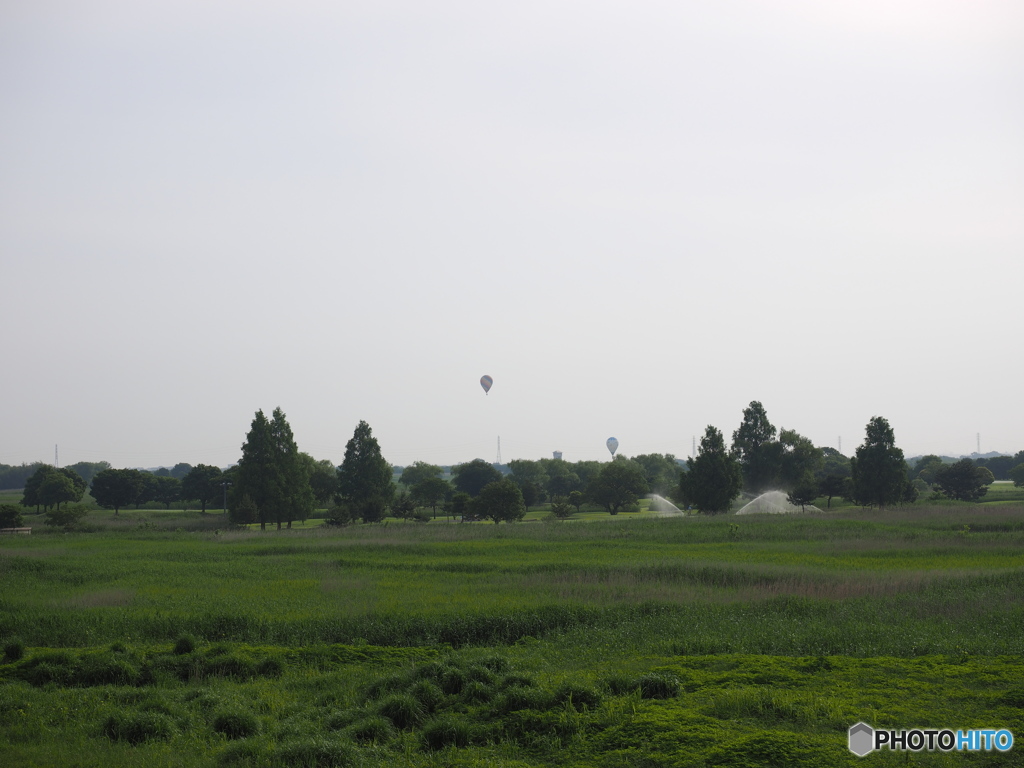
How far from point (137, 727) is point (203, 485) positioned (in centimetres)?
9064

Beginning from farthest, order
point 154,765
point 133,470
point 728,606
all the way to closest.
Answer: point 133,470 → point 728,606 → point 154,765

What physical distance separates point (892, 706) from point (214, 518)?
63347 millimetres

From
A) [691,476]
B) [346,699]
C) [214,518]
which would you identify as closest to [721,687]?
[346,699]

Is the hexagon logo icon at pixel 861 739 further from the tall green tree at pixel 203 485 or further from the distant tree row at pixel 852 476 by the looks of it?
the tall green tree at pixel 203 485

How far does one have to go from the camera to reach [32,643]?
61.5ft

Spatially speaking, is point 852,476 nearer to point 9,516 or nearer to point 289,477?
point 289,477

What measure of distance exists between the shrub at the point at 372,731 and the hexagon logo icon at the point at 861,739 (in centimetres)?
614

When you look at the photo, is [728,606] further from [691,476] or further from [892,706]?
[691,476]

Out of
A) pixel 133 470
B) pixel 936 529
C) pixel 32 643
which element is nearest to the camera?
pixel 32 643

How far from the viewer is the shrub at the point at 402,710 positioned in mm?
11133

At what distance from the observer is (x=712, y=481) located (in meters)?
65.4

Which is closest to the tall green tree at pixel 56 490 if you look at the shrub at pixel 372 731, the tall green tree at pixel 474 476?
the tall green tree at pixel 474 476

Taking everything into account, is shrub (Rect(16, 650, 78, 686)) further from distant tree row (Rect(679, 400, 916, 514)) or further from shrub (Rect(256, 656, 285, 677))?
distant tree row (Rect(679, 400, 916, 514))

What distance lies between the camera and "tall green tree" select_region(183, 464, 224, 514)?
3649 inches
